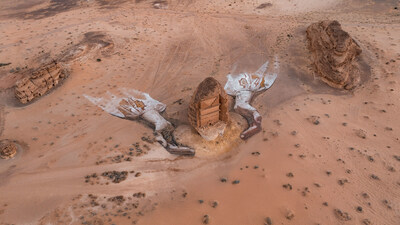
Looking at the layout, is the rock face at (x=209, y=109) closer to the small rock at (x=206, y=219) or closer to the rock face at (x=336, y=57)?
Result: the small rock at (x=206, y=219)

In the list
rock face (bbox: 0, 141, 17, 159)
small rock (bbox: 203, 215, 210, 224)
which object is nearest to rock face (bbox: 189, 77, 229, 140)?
small rock (bbox: 203, 215, 210, 224)

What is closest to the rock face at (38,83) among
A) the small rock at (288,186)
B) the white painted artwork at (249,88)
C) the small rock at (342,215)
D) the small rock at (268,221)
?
the white painted artwork at (249,88)

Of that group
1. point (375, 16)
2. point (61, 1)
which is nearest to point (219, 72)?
point (375, 16)

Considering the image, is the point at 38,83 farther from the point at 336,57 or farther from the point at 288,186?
the point at 336,57

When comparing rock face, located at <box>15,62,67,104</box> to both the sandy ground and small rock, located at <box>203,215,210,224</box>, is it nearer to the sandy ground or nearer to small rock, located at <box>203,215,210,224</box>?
the sandy ground

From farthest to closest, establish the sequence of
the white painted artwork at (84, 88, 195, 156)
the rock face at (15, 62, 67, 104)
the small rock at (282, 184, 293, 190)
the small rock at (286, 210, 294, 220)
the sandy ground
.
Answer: the rock face at (15, 62, 67, 104) < the white painted artwork at (84, 88, 195, 156) < the small rock at (282, 184, 293, 190) < the sandy ground < the small rock at (286, 210, 294, 220)

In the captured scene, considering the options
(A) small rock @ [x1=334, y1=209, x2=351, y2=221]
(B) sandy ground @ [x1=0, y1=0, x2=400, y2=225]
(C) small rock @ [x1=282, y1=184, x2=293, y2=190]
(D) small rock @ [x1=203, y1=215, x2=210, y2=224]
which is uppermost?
(B) sandy ground @ [x1=0, y1=0, x2=400, y2=225]
